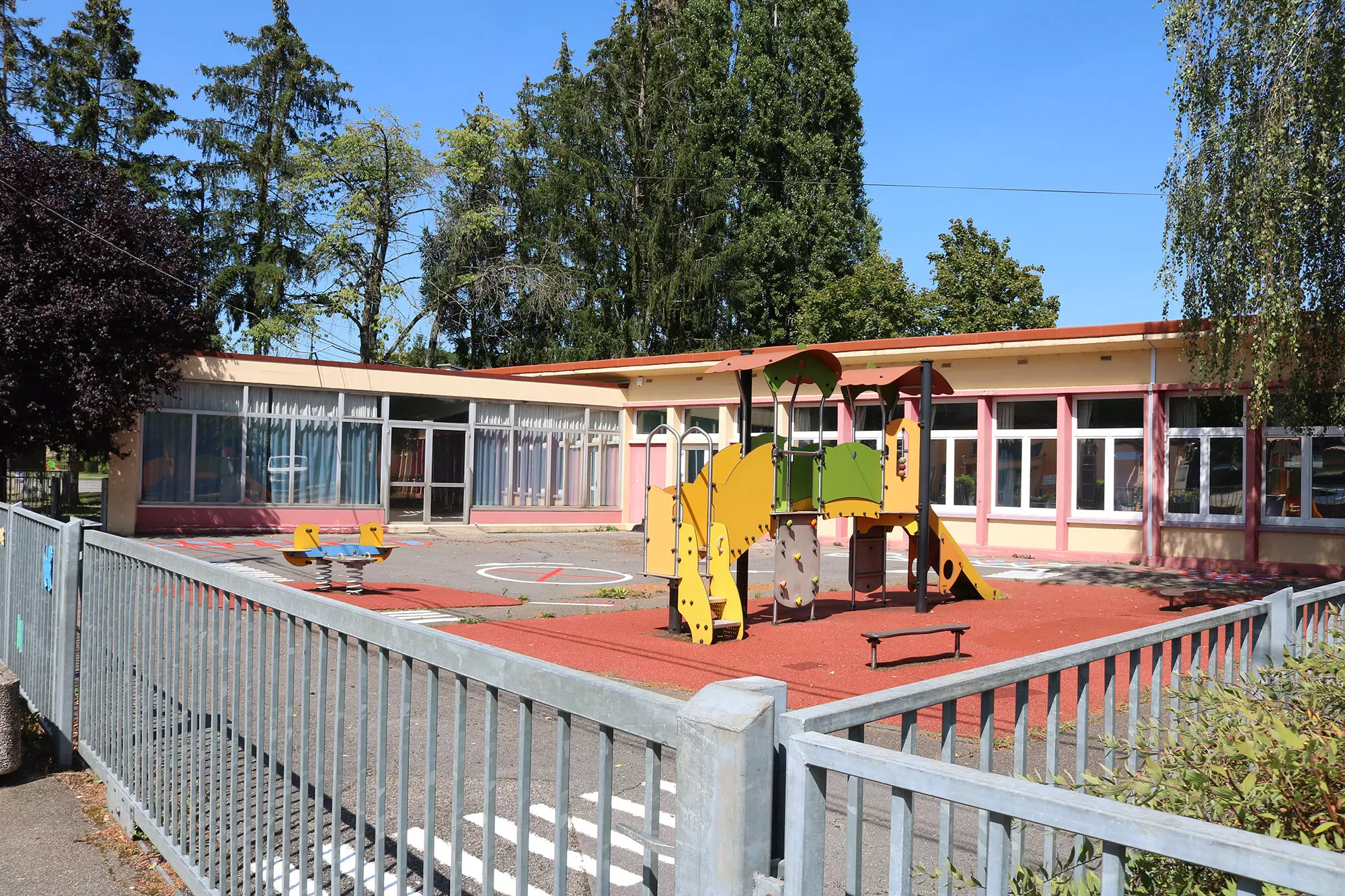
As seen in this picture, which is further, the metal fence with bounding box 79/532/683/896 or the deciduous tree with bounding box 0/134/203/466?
the deciduous tree with bounding box 0/134/203/466

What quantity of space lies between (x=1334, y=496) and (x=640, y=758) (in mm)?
17126

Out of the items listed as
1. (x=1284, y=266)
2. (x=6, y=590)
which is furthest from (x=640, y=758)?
(x=1284, y=266)

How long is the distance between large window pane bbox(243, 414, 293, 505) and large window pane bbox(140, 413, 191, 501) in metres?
1.28

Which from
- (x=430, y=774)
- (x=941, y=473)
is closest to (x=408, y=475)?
(x=941, y=473)

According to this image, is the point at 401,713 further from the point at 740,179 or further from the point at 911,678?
the point at 740,179

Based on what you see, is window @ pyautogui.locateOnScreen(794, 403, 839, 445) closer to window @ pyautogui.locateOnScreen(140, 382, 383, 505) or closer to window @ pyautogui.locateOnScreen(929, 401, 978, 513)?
window @ pyautogui.locateOnScreen(929, 401, 978, 513)

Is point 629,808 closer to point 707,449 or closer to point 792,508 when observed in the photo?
point 792,508

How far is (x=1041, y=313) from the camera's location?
131 feet

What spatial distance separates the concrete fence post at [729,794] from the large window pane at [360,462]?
24.2 metres

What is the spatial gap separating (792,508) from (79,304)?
1533 cm

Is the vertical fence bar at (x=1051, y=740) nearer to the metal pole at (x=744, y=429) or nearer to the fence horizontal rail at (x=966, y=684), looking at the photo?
the fence horizontal rail at (x=966, y=684)

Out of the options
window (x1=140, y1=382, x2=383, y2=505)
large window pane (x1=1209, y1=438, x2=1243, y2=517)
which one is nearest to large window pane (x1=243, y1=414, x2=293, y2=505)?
window (x1=140, y1=382, x2=383, y2=505)

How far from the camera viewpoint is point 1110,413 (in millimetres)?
20938

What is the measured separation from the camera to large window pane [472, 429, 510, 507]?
87.4ft
